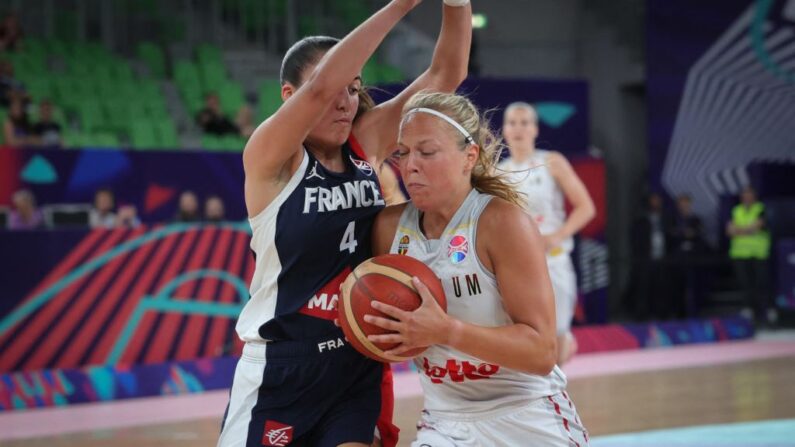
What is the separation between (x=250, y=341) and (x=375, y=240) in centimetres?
48

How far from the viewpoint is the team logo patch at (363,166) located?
3.28 meters

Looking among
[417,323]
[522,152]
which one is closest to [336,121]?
[417,323]

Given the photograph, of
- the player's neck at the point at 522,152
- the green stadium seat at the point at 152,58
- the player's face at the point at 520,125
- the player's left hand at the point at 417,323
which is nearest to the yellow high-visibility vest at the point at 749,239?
the player's neck at the point at 522,152

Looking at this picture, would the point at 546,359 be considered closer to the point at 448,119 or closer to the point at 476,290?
the point at 476,290

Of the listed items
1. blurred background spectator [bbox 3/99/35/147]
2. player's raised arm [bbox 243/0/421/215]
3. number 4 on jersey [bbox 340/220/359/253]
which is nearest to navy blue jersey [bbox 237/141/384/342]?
number 4 on jersey [bbox 340/220/359/253]

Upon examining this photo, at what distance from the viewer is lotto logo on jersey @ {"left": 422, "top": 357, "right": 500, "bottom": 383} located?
292 centimetres

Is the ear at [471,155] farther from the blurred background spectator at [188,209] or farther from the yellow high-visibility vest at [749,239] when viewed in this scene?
the yellow high-visibility vest at [749,239]

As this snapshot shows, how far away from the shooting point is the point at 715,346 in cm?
1147

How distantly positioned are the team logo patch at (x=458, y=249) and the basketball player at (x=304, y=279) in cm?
34

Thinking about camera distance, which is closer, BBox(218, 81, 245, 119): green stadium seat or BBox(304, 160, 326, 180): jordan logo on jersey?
BBox(304, 160, 326, 180): jordan logo on jersey

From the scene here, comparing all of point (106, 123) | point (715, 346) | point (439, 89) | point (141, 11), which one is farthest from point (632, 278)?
point (439, 89)

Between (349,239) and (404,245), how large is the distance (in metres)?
0.18

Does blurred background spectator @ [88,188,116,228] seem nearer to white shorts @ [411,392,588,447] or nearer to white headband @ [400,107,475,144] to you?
white headband @ [400,107,475,144]

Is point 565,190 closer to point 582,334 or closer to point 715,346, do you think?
point 582,334
